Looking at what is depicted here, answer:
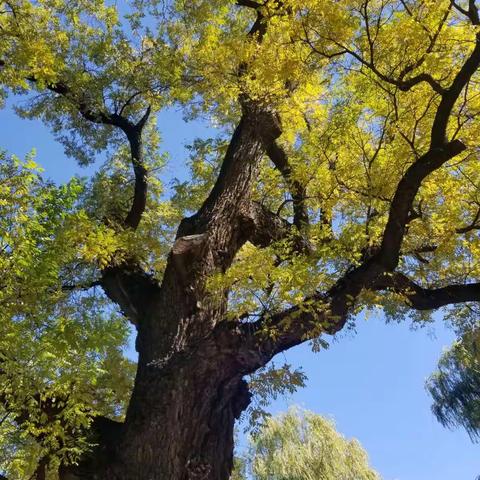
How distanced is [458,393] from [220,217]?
10.5 meters

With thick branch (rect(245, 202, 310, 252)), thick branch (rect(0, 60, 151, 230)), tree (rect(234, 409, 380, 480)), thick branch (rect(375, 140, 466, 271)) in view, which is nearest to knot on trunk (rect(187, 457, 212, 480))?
thick branch (rect(375, 140, 466, 271))

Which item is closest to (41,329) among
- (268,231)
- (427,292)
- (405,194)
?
(268,231)

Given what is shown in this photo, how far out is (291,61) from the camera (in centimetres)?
520

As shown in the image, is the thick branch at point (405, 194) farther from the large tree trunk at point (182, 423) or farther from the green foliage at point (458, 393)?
the green foliage at point (458, 393)

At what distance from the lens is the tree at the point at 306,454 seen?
1095 cm

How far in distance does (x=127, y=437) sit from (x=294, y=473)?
303 inches

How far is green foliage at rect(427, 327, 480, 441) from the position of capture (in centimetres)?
1270

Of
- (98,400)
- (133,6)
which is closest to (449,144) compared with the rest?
(98,400)

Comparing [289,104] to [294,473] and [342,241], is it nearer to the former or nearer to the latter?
[342,241]

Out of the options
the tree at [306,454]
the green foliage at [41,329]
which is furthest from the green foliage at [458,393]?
the green foliage at [41,329]

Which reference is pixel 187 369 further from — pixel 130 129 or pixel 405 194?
pixel 130 129

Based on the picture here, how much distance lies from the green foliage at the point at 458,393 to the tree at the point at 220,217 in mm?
7080

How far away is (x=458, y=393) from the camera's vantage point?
43.7 ft

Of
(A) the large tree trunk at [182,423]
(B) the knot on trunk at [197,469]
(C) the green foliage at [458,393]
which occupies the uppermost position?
(C) the green foliage at [458,393]
